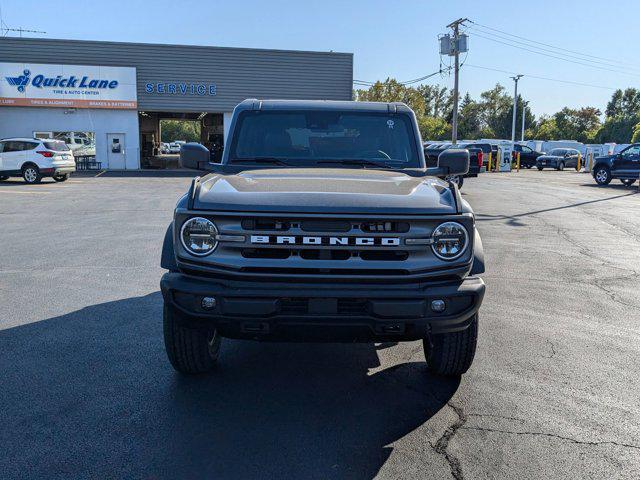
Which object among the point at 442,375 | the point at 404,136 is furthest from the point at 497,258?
the point at 442,375

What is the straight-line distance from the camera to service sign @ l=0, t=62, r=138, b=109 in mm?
33125

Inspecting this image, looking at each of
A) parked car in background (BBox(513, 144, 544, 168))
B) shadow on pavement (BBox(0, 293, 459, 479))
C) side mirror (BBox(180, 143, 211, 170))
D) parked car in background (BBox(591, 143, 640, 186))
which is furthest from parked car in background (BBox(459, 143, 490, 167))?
shadow on pavement (BBox(0, 293, 459, 479))

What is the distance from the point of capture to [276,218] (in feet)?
10.9

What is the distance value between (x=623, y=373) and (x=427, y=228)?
2.18 meters

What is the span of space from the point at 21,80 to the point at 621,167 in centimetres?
3057

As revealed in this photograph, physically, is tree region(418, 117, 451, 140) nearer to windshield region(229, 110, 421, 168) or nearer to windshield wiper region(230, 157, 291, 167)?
windshield region(229, 110, 421, 168)

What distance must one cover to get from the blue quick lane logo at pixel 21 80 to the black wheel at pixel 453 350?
34861 mm

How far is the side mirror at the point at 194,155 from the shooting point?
474 centimetres

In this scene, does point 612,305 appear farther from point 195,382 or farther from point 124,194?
point 124,194

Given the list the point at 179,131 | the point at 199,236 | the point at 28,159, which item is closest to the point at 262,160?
the point at 199,236

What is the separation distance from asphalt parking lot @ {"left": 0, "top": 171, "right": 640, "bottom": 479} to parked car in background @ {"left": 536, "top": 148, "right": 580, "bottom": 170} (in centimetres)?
3798

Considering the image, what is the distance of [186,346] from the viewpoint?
395cm

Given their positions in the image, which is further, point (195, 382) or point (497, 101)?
point (497, 101)

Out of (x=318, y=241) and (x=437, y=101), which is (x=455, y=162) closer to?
(x=318, y=241)
